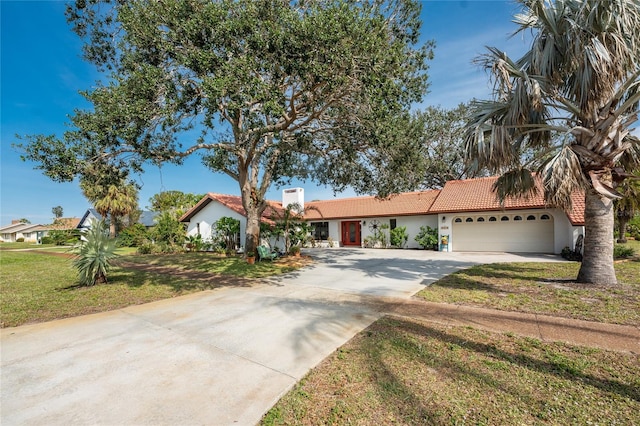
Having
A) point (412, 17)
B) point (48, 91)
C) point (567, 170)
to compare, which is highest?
point (412, 17)

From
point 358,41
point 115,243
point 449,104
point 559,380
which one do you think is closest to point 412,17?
point 358,41

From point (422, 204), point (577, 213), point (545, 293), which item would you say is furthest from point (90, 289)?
point (577, 213)

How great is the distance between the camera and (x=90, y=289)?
Answer: 8.94 m

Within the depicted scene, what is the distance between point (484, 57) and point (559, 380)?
790 centimetres

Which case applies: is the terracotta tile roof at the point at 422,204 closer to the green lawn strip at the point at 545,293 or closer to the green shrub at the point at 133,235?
the green lawn strip at the point at 545,293

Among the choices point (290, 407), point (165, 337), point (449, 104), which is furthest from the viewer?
point (449, 104)

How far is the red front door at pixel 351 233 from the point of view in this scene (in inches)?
1019

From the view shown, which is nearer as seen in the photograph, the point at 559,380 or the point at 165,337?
the point at 559,380

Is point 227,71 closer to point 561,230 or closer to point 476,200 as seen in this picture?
point 476,200

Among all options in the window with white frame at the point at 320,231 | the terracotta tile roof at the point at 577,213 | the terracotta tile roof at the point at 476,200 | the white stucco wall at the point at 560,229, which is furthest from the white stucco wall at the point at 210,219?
the terracotta tile roof at the point at 577,213

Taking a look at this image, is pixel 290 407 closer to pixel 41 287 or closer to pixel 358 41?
pixel 358 41

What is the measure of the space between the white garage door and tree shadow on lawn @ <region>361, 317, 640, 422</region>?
16574 millimetres

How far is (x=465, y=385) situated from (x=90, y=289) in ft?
33.7

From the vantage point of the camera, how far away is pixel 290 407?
10.0ft
